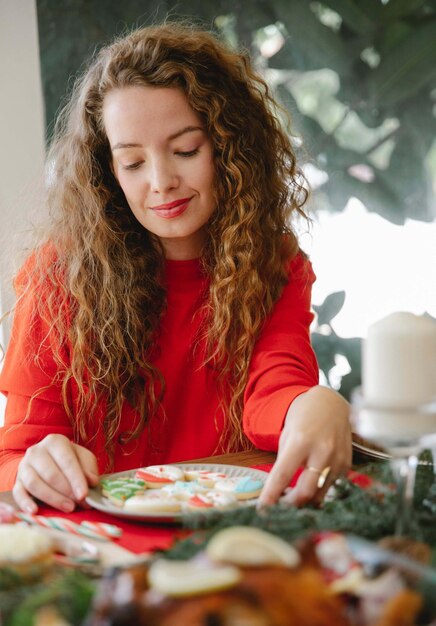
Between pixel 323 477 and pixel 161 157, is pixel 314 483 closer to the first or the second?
pixel 323 477

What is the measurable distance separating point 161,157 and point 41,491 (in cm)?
71

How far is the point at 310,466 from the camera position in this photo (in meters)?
1.14

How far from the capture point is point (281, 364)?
166cm

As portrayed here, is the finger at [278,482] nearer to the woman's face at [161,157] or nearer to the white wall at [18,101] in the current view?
the woman's face at [161,157]

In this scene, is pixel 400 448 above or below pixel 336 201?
below

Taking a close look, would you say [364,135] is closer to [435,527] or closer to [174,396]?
[174,396]

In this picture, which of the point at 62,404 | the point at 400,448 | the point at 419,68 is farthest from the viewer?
the point at 419,68

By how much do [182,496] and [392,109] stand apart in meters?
2.08

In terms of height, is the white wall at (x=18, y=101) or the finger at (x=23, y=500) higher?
the white wall at (x=18, y=101)

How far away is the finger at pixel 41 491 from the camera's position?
1.18 metres

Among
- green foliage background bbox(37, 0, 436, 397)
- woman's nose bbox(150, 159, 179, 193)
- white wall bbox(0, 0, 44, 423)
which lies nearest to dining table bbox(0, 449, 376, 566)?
woman's nose bbox(150, 159, 179, 193)

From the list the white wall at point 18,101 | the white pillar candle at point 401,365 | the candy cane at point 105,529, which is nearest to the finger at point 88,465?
the candy cane at point 105,529

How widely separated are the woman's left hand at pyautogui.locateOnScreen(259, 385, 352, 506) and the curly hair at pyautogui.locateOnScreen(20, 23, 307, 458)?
0.52 m

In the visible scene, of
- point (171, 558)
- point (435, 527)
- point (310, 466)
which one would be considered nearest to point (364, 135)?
point (310, 466)
